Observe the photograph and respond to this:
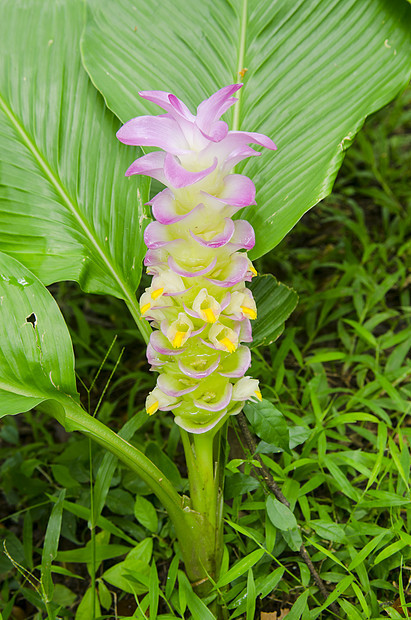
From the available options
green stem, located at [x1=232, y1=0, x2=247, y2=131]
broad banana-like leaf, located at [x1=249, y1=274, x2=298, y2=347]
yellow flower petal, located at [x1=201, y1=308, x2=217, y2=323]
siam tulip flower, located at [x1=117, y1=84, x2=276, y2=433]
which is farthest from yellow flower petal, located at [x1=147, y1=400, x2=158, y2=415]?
green stem, located at [x1=232, y1=0, x2=247, y2=131]

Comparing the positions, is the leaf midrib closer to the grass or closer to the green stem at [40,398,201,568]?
the grass

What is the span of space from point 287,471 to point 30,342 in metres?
0.68

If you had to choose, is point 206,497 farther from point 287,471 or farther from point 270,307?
point 270,307

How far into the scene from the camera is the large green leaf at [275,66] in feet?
4.07

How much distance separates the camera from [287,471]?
1.34 metres

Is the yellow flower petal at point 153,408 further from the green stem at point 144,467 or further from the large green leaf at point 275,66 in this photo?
the large green leaf at point 275,66

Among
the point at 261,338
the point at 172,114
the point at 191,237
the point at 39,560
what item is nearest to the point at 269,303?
the point at 261,338

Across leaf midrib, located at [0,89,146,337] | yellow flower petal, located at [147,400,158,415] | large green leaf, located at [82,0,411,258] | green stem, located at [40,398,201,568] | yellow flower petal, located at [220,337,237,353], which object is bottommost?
green stem, located at [40,398,201,568]

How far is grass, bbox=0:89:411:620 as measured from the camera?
1231 mm

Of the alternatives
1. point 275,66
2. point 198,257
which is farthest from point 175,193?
point 275,66

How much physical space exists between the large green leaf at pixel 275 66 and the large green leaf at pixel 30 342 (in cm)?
46

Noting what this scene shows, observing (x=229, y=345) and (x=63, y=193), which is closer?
(x=229, y=345)

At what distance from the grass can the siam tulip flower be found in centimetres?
27

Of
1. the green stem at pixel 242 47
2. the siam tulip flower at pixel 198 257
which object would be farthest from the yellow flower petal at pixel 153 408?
the green stem at pixel 242 47
